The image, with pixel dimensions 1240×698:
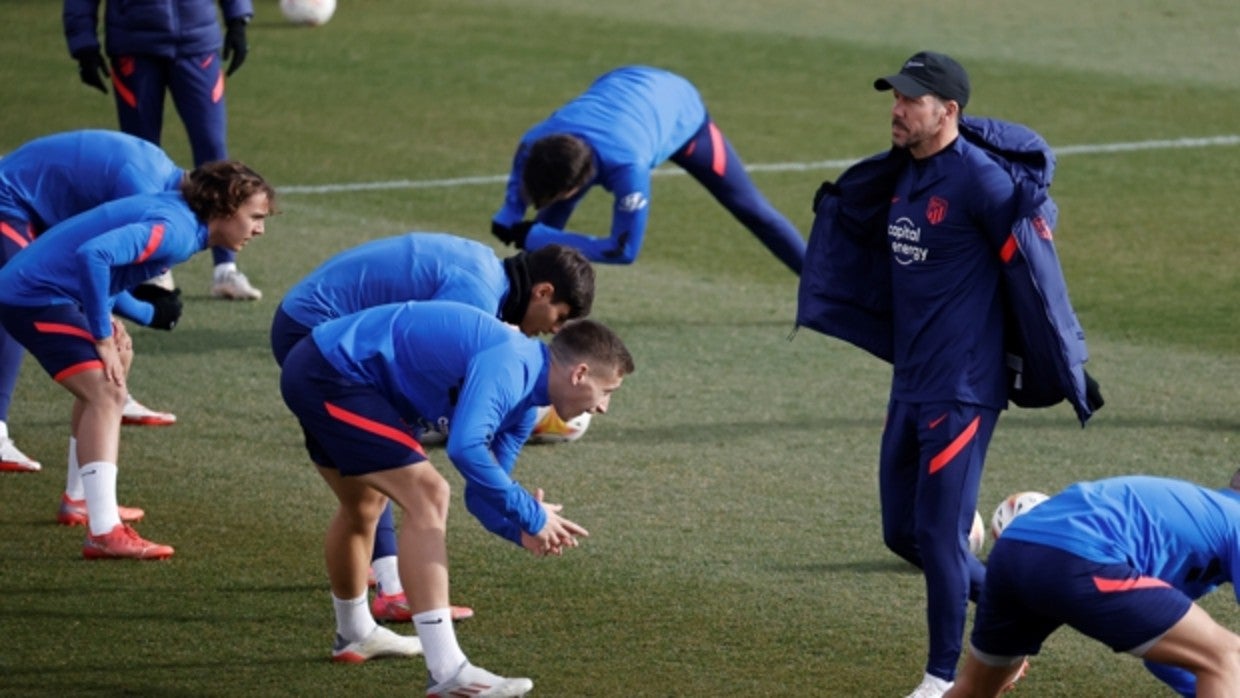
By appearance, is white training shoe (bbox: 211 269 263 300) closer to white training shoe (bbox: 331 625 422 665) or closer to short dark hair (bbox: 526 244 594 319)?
white training shoe (bbox: 331 625 422 665)

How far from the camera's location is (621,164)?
11328mm

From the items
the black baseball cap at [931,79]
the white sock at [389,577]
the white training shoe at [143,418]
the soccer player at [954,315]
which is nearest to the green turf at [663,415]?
the white training shoe at [143,418]

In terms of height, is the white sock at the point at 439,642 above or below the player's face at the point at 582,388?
below

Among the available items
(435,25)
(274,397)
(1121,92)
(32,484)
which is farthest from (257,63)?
(32,484)

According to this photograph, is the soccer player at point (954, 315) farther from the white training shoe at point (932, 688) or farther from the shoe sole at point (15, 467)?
the shoe sole at point (15, 467)

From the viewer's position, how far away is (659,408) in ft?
36.4

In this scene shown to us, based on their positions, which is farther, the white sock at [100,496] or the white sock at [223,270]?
the white sock at [223,270]

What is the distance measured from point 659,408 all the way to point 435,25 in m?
14.2

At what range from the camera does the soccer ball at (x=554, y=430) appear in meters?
10.3

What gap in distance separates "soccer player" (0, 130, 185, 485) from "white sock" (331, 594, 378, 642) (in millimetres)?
2197

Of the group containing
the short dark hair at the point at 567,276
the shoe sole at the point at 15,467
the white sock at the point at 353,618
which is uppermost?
the short dark hair at the point at 567,276

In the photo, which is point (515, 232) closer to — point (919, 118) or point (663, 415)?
point (663, 415)

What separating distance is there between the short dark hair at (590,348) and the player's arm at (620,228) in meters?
4.60

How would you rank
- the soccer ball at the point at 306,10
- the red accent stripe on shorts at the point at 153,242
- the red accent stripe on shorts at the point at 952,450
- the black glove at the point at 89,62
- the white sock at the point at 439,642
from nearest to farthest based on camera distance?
the white sock at the point at 439,642, the red accent stripe on shorts at the point at 952,450, the red accent stripe on shorts at the point at 153,242, the black glove at the point at 89,62, the soccer ball at the point at 306,10
